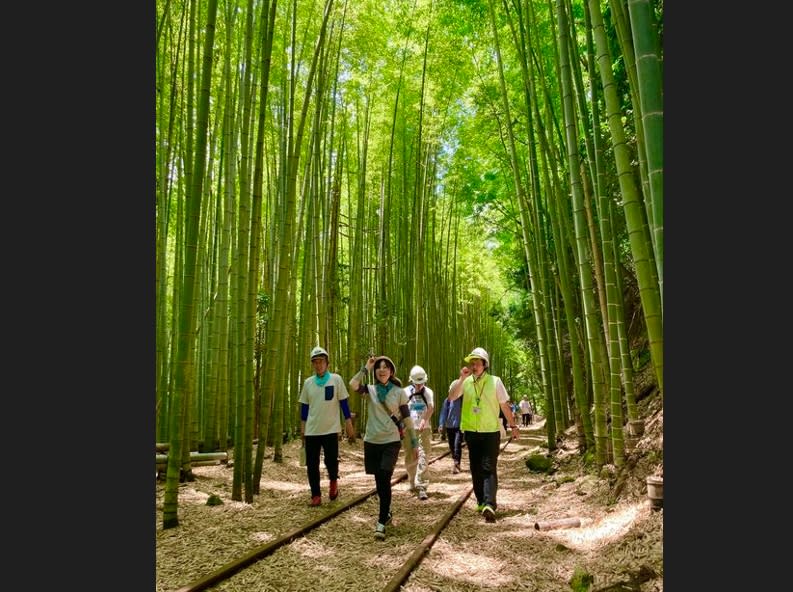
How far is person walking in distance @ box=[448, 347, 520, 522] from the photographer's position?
13.9 ft

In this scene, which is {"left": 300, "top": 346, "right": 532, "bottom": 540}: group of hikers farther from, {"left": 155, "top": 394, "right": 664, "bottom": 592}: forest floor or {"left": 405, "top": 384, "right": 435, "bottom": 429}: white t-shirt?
{"left": 405, "top": 384, "right": 435, "bottom": 429}: white t-shirt

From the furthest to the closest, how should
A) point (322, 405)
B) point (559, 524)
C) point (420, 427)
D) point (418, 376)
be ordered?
point (418, 376) → point (420, 427) → point (322, 405) → point (559, 524)

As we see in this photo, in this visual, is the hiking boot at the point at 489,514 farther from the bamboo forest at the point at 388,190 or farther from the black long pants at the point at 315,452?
the black long pants at the point at 315,452

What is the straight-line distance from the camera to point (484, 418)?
423cm

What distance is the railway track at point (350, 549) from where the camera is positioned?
2832 mm

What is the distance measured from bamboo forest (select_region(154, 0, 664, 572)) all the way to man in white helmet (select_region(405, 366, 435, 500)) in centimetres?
131

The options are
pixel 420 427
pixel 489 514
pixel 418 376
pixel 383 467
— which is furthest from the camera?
pixel 418 376

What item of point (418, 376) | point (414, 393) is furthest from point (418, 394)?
point (418, 376)

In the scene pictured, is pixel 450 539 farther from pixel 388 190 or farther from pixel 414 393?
pixel 388 190

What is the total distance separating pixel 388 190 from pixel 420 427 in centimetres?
547

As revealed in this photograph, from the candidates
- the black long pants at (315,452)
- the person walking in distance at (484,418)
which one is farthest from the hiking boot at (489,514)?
the black long pants at (315,452)

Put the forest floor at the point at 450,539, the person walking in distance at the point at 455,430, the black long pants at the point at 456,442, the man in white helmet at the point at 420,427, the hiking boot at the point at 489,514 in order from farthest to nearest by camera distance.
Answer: the black long pants at the point at 456,442 < the person walking in distance at the point at 455,430 < the man in white helmet at the point at 420,427 < the hiking boot at the point at 489,514 < the forest floor at the point at 450,539

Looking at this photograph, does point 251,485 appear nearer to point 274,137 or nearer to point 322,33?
point 322,33

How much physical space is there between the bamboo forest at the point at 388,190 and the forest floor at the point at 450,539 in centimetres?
26
